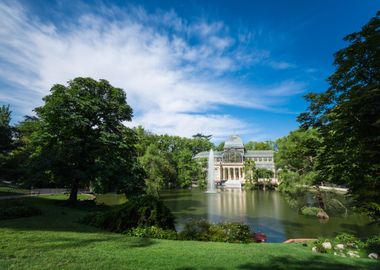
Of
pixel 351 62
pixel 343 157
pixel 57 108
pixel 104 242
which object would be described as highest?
pixel 57 108

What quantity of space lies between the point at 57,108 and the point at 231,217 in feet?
48.2

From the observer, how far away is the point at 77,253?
4.86 metres

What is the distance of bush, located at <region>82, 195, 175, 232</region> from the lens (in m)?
8.48

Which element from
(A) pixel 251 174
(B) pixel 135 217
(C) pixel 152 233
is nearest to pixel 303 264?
(C) pixel 152 233

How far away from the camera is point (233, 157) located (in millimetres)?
61844

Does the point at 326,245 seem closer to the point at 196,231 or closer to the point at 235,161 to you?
the point at 196,231

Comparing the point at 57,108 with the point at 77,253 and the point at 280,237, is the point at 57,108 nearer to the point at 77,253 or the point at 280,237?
the point at 77,253

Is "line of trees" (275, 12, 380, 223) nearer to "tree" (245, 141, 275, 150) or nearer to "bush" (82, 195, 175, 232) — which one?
"bush" (82, 195, 175, 232)

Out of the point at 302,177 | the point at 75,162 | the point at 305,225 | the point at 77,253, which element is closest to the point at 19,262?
the point at 77,253

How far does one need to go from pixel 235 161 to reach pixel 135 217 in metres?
54.7

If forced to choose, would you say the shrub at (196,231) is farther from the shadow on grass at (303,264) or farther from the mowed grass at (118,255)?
the shadow on grass at (303,264)

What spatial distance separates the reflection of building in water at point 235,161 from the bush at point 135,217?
167 feet

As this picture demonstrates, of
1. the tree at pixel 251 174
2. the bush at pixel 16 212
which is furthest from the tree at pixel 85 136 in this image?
the tree at pixel 251 174

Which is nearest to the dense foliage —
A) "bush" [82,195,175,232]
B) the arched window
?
the arched window
